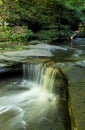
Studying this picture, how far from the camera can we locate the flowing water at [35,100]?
4887mm

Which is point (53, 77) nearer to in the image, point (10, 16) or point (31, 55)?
point (31, 55)

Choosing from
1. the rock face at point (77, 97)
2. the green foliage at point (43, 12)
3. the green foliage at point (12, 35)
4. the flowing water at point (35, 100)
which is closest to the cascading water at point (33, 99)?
the flowing water at point (35, 100)

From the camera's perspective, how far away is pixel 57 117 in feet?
16.4

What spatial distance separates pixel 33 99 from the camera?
645 centimetres

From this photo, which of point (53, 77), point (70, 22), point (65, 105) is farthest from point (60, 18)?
point (65, 105)

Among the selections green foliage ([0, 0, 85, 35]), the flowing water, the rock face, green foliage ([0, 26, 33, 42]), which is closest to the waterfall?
the flowing water

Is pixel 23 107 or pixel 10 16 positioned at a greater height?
pixel 10 16

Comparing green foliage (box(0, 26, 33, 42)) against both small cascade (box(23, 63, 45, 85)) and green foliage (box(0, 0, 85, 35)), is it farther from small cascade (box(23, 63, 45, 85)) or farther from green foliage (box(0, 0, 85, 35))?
small cascade (box(23, 63, 45, 85))

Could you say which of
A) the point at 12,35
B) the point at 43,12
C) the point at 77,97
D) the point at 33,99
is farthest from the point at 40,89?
the point at 43,12

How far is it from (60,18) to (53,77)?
9.46 m

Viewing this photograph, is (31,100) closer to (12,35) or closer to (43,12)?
(12,35)

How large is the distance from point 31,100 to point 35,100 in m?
0.11

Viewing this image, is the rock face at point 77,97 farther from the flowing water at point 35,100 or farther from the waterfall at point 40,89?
the waterfall at point 40,89

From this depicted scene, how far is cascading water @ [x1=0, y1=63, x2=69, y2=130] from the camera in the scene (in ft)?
16.6
